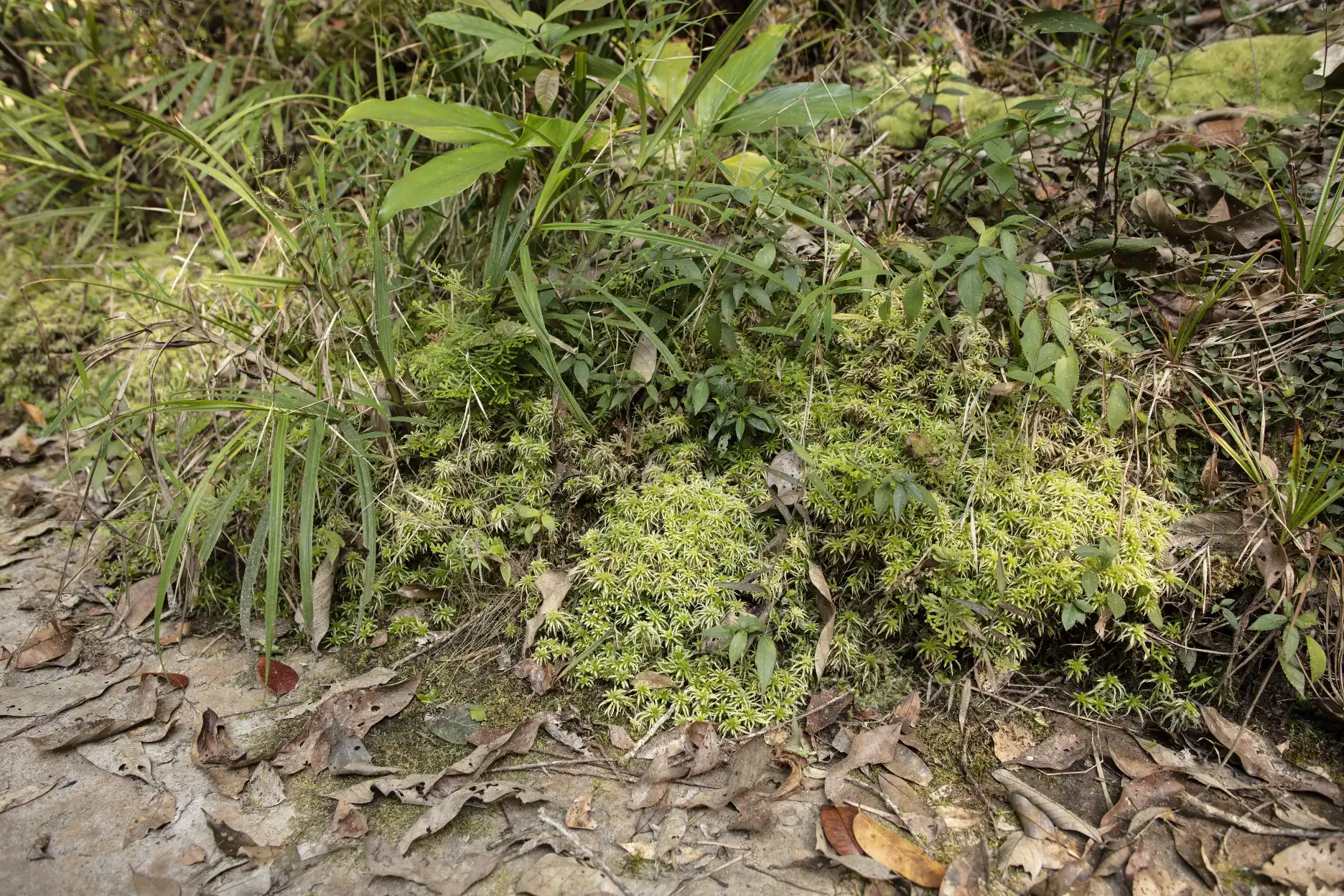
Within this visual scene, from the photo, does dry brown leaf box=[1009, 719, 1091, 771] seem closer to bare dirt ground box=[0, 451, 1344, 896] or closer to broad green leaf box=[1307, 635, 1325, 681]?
bare dirt ground box=[0, 451, 1344, 896]

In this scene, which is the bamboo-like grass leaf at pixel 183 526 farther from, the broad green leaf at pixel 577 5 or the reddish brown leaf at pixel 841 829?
the reddish brown leaf at pixel 841 829

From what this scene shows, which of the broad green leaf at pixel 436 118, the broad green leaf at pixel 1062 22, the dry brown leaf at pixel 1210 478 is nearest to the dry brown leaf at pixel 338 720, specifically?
the broad green leaf at pixel 436 118

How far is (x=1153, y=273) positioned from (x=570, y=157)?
1.68 metres

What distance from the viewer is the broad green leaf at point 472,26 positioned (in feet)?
7.38

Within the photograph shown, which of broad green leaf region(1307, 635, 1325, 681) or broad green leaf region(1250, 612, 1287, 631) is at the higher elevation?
broad green leaf region(1250, 612, 1287, 631)

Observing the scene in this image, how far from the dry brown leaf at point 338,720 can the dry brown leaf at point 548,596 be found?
30 cm

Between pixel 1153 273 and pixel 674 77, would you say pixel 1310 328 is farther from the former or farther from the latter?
pixel 674 77

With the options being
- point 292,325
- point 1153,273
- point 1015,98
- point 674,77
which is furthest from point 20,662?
point 1015,98

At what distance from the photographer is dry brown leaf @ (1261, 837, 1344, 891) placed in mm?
1466

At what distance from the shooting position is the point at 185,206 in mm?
3617

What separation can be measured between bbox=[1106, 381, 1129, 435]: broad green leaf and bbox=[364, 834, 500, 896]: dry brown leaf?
172 centimetres

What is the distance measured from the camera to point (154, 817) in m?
1.66

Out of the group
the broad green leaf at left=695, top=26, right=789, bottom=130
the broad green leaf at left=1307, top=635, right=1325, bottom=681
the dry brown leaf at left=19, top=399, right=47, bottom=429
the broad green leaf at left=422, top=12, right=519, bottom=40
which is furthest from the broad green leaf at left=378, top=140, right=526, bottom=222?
the dry brown leaf at left=19, top=399, right=47, bottom=429

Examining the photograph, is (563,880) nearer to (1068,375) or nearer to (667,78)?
(1068,375)
